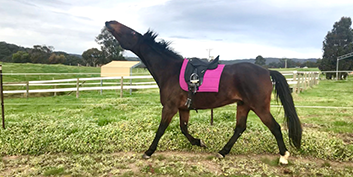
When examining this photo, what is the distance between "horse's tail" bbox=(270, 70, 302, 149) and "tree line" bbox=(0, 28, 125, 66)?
106 ft

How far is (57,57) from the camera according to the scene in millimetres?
42062

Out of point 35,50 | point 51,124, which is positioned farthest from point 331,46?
point 35,50

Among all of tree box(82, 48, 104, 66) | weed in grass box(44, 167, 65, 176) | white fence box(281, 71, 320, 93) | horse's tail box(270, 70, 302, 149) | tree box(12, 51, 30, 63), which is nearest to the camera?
weed in grass box(44, 167, 65, 176)

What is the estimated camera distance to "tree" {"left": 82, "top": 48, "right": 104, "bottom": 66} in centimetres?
3972

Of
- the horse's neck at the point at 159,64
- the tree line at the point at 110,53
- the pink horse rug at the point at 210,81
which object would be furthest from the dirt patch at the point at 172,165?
the tree line at the point at 110,53

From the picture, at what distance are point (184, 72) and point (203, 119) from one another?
2.07 meters

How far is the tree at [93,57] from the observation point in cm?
3972

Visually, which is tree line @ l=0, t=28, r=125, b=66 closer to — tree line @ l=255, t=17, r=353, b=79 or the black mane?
tree line @ l=255, t=17, r=353, b=79

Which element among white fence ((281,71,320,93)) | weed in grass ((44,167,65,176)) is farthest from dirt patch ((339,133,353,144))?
white fence ((281,71,320,93))

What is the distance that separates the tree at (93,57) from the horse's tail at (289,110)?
38664mm

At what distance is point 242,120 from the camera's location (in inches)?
134

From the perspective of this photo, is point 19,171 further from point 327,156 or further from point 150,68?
point 327,156

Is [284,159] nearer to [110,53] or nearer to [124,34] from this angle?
[124,34]

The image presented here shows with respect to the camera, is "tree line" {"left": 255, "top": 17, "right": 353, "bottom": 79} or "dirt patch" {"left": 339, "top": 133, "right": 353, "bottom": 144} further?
"tree line" {"left": 255, "top": 17, "right": 353, "bottom": 79}
